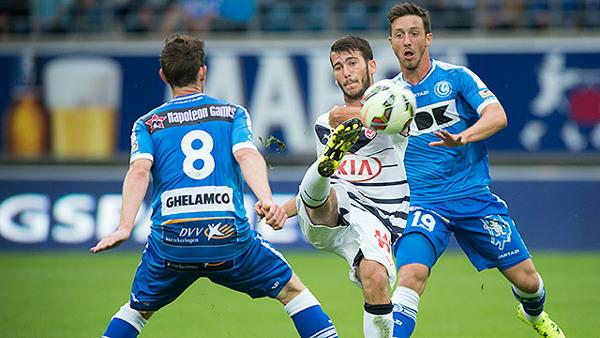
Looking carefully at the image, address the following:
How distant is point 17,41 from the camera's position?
56.1 feet

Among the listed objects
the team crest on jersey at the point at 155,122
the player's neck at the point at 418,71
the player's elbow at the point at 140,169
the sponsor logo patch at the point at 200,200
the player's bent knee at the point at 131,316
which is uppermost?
the player's neck at the point at 418,71

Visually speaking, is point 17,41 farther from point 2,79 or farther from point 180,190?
point 180,190

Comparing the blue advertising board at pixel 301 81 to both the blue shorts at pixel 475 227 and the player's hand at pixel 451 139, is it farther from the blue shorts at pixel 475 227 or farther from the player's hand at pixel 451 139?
the player's hand at pixel 451 139

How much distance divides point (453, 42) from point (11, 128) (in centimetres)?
741

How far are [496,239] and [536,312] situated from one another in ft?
→ 2.95

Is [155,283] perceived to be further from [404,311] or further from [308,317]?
[404,311]

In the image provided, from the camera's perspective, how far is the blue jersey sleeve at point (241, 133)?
590cm

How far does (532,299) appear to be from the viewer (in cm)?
771

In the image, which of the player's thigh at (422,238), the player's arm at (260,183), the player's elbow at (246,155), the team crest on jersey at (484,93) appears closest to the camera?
the player's arm at (260,183)

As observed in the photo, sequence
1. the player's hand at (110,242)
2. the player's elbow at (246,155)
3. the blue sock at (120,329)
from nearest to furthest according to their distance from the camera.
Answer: the player's hand at (110,242) < the player's elbow at (246,155) < the blue sock at (120,329)

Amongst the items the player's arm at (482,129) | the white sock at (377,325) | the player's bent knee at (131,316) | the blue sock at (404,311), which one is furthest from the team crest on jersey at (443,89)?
the player's bent knee at (131,316)

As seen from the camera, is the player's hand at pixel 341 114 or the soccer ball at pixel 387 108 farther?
the player's hand at pixel 341 114

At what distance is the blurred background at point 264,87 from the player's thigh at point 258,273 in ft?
31.1

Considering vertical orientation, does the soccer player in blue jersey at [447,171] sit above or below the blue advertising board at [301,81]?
above
